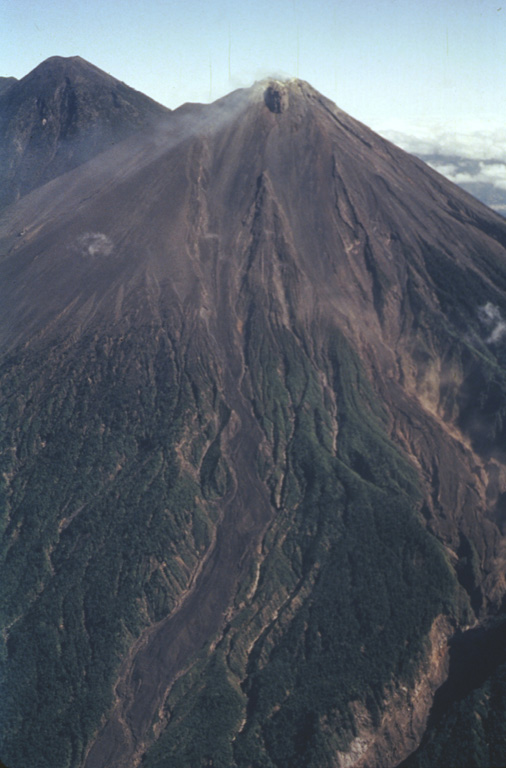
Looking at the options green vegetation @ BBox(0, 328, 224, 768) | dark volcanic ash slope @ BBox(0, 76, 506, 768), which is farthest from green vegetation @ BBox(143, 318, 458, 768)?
green vegetation @ BBox(0, 328, 224, 768)

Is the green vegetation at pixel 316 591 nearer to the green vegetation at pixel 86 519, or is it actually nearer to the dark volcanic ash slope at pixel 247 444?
the dark volcanic ash slope at pixel 247 444

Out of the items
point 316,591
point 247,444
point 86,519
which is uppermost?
point 247,444

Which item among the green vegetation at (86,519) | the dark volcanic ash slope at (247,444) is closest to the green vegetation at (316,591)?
the dark volcanic ash slope at (247,444)

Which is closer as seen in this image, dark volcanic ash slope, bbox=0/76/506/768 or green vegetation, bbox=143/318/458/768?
green vegetation, bbox=143/318/458/768

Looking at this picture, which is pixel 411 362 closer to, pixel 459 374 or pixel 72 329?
pixel 459 374

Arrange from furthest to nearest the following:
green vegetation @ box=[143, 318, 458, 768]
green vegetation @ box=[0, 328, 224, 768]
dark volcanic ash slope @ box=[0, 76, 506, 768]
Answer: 1. green vegetation @ box=[0, 328, 224, 768]
2. dark volcanic ash slope @ box=[0, 76, 506, 768]
3. green vegetation @ box=[143, 318, 458, 768]

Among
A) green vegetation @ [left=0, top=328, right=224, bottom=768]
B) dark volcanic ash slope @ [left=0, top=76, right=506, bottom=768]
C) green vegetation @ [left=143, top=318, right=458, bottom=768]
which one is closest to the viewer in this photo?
green vegetation @ [left=143, top=318, right=458, bottom=768]

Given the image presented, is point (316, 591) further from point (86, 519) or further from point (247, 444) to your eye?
point (86, 519)

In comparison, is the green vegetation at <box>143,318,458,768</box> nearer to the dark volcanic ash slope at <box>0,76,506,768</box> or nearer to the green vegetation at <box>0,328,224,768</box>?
the dark volcanic ash slope at <box>0,76,506,768</box>

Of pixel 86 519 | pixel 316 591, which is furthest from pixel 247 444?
pixel 86 519
